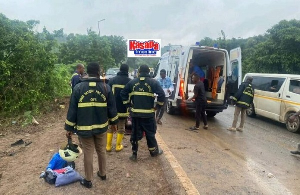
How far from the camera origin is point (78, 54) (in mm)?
25656

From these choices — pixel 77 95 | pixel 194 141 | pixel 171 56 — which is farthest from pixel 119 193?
pixel 171 56

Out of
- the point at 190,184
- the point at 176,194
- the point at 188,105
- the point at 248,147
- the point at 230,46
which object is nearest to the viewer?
the point at 176,194

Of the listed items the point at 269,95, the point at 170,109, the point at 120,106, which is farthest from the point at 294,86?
the point at 120,106

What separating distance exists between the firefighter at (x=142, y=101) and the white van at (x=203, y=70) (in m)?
3.54

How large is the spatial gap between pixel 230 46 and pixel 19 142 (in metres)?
28.1

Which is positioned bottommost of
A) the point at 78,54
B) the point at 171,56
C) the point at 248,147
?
the point at 248,147

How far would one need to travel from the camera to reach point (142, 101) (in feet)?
15.4

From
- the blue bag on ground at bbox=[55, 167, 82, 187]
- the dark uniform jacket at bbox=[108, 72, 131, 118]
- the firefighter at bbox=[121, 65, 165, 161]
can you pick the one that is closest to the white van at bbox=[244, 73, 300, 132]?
the firefighter at bbox=[121, 65, 165, 161]

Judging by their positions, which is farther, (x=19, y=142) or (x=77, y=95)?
(x=19, y=142)

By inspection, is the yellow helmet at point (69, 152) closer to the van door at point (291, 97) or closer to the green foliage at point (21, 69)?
the green foliage at point (21, 69)

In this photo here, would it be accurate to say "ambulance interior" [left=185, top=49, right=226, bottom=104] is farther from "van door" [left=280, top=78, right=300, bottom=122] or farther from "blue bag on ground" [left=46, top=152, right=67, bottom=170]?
"blue bag on ground" [left=46, top=152, right=67, bottom=170]

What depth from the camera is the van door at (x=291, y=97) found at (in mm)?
8042

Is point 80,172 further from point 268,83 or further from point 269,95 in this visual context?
point 268,83

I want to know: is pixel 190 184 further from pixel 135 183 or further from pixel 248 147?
pixel 248 147
